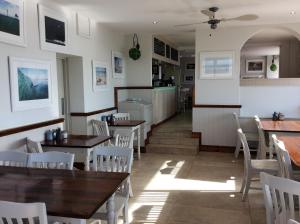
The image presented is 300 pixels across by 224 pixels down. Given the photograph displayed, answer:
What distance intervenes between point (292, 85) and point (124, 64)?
3627mm

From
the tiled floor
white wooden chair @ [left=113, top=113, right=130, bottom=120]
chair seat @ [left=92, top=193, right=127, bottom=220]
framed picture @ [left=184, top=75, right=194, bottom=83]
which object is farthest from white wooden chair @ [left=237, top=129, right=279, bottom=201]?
framed picture @ [left=184, top=75, right=194, bottom=83]

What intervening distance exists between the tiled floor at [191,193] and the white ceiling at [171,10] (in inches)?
102

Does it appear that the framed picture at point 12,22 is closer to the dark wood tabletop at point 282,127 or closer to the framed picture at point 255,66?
the dark wood tabletop at point 282,127

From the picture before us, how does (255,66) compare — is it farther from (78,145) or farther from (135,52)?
(78,145)

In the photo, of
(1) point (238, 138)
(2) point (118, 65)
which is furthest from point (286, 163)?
(2) point (118, 65)

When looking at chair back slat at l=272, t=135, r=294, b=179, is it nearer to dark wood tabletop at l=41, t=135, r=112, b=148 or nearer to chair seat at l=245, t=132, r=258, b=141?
dark wood tabletop at l=41, t=135, r=112, b=148

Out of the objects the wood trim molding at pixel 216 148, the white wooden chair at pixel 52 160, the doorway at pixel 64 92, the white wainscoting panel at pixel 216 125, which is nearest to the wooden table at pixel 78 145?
the white wooden chair at pixel 52 160

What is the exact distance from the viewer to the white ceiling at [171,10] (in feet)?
13.2

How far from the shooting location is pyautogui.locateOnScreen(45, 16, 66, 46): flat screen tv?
3.93 metres

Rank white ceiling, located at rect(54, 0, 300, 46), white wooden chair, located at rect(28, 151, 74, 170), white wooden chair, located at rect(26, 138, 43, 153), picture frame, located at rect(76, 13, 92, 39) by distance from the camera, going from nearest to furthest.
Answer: white wooden chair, located at rect(28, 151, 74, 170), white wooden chair, located at rect(26, 138, 43, 153), white ceiling, located at rect(54, 0, 300, 46), picture frame, located at rect(76, 13, 92, 39)

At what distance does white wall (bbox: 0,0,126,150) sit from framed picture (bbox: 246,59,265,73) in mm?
7943

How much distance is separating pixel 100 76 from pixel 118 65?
905 mm

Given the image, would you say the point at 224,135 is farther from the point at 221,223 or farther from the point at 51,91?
the point at 51,91

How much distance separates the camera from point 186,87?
1220 centimetres
